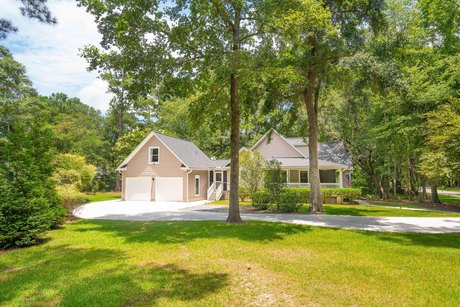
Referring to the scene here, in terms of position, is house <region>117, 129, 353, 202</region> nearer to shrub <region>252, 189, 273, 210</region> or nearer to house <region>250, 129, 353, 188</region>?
house <region>250, 129, 353, 188</region>

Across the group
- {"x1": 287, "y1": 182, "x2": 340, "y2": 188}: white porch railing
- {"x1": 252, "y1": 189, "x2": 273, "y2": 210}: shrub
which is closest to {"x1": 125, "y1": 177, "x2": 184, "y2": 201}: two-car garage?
{"x1": 252, "y1": 189, "x2": 273, "y2": 210}: shrub

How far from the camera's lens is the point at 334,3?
14.0 meters

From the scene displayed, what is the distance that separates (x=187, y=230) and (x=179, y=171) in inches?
535

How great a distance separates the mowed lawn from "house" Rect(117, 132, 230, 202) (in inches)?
548

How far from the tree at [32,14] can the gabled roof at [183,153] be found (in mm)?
17764

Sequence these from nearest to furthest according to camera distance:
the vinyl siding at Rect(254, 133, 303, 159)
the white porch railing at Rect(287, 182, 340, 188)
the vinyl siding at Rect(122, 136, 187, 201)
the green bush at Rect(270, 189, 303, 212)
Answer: the green bush at Rect(270, 189, 303, 212) → the vinyl siding at Rect(122, 136, 187, 201) → the white porch railing at Rect(287, 182, 340, 188) → the vinyl siding at Rect(254, 133, 303, 159)

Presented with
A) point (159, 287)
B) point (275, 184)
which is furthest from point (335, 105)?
point (159, 287)

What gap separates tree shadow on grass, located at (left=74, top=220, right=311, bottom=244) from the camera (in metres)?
9.20


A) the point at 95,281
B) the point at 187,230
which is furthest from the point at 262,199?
the point at 95,281

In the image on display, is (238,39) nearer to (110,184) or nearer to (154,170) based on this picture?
(154,170)

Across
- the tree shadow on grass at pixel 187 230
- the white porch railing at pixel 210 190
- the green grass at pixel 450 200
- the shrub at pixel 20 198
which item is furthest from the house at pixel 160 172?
the green grass at pixel 450 200

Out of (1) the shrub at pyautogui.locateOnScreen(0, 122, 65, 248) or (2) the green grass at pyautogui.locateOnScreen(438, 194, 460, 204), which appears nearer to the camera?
(1) the shrub at pyautogui.locateOnScreen(0, 122, 65, 248)

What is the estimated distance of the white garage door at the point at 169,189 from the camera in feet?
78.0

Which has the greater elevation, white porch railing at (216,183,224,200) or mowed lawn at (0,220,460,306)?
white porch railing at (216,183,224,200)
